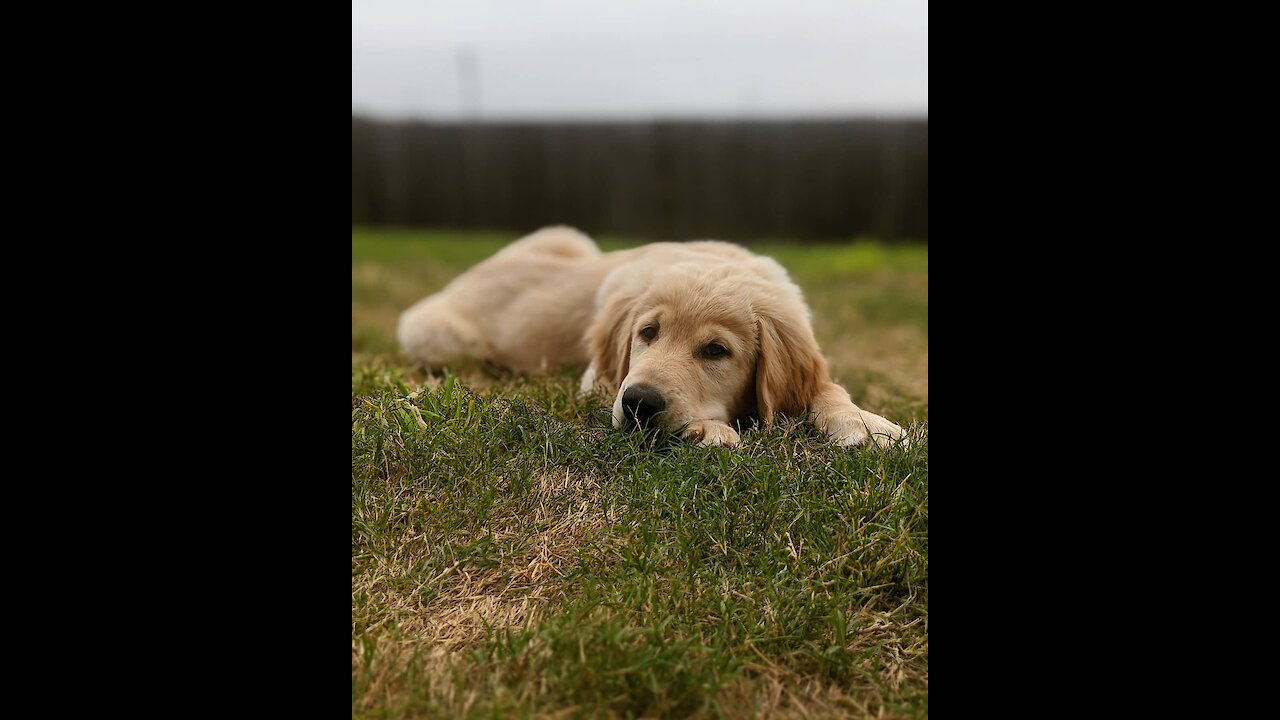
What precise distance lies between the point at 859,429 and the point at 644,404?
839mm

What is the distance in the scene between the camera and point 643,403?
10.2ft

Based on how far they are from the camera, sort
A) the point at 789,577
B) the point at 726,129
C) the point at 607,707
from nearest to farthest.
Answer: the point at 607,707, the point at 789,577, the point at 726,129

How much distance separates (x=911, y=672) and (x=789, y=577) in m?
0.40

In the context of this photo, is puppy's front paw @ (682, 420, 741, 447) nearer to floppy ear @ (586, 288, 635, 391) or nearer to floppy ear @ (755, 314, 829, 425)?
floppy ear @ (755, 314, 829, 425)

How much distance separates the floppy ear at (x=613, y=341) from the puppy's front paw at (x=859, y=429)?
0.90 meters

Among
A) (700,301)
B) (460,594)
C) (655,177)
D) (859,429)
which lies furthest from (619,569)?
(655,177)

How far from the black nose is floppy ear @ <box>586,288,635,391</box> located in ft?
1.75

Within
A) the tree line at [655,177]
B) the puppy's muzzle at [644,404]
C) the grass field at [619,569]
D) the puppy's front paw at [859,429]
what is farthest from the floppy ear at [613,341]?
the tree line at [655,177]

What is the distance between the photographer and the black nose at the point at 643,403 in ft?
10.2

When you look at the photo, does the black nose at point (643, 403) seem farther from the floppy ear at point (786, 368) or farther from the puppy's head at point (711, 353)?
the floppy ear at point (786, 368)

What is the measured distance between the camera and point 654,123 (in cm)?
1783

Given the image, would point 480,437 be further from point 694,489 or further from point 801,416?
point 801,416
